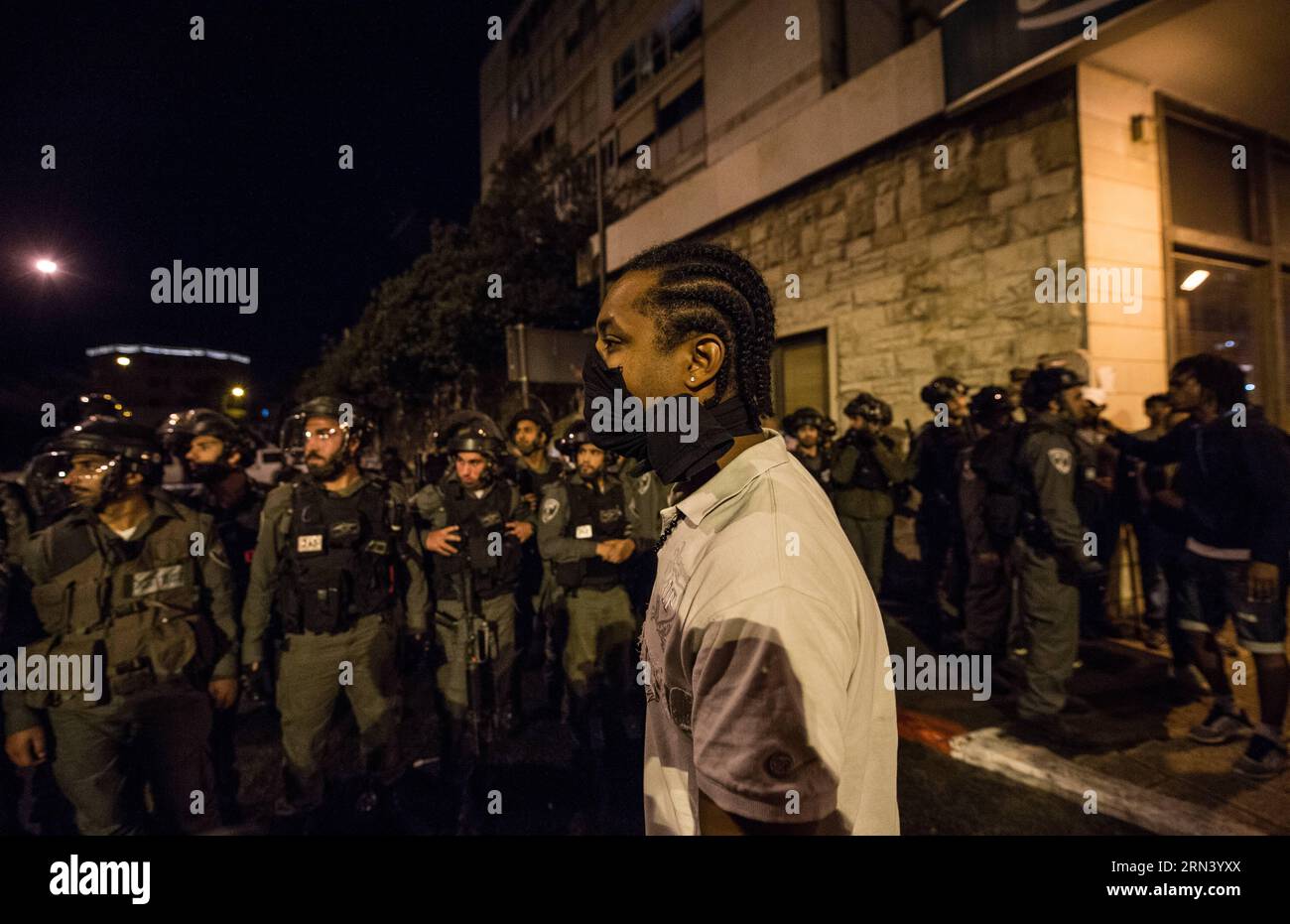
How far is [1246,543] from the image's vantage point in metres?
3.60

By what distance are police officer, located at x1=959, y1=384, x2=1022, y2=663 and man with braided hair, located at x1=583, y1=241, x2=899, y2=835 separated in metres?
3.99

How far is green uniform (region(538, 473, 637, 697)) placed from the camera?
426 centimetres

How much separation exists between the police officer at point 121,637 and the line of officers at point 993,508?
4.31m

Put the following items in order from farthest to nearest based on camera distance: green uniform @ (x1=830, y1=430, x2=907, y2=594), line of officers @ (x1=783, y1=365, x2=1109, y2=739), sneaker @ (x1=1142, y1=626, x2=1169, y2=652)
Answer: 1. green uniform @ (x1=830, y1=430, x2=907, y2=594)
2. sneaker @ (x1=1142, y1=626, x2=1169, y2=652)
3. line of officers @ (x1=783, y1=365, x2=1109, y2=739)

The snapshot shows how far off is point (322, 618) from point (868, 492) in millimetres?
5272

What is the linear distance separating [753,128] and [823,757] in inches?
557

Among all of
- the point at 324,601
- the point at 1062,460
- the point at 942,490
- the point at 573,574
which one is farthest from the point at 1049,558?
the point at 324,601

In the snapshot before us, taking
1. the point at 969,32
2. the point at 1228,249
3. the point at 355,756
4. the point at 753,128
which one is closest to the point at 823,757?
the point at 355,756

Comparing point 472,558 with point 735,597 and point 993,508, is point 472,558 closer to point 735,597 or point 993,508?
point 735,597

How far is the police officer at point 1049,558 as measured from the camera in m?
4.00

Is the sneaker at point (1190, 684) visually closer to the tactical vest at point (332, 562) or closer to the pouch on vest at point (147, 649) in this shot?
the tactical vest at point (332, 562)

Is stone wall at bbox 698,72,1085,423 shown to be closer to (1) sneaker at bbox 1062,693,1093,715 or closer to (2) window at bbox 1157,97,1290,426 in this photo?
(2) window at bbox 1157,97,1290,426

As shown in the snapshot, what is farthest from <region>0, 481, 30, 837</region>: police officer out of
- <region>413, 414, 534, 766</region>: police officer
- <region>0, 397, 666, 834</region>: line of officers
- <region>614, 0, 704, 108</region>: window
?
<region>614, 0, 704, 108</region>: window

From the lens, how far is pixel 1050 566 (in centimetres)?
411
